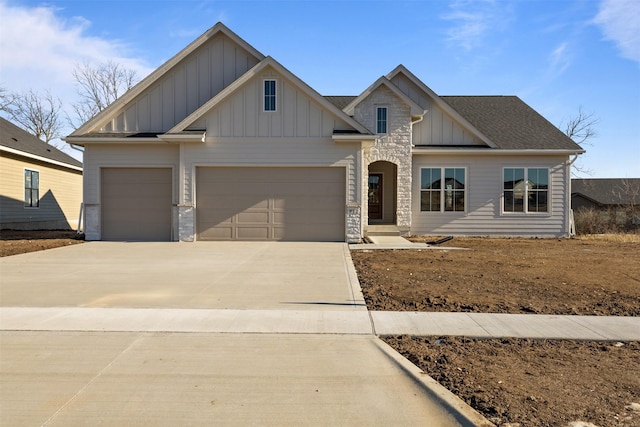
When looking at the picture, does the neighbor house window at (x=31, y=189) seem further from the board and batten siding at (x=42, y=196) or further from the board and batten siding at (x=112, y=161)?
the board and batten siding at (x=112, y=161)

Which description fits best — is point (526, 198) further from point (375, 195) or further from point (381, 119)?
point (381, 119)

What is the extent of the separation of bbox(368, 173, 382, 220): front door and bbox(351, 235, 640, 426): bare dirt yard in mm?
6707

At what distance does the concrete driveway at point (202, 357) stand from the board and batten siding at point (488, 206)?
10712mm

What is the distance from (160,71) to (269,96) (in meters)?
4.66

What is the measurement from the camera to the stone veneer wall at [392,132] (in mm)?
17875

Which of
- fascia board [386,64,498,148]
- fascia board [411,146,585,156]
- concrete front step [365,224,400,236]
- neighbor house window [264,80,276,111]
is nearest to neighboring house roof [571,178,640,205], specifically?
fascia board [411,146,585,156]

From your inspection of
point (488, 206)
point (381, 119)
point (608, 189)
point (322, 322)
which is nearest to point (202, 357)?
point (322, 322)

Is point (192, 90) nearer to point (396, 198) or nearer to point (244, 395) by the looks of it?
point (396, 198)

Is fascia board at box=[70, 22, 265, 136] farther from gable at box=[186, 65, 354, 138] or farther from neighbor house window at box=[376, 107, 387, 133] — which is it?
neighbor house window at box=[376, 107, 387, 133]

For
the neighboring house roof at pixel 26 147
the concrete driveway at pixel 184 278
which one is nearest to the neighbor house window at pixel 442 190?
the concrete driveway at pixel 184 278

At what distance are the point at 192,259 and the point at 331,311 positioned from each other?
6.21m

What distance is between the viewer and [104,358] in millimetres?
4527

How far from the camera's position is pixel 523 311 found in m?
6.46

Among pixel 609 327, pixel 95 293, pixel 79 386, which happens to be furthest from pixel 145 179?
pixel 609 327
